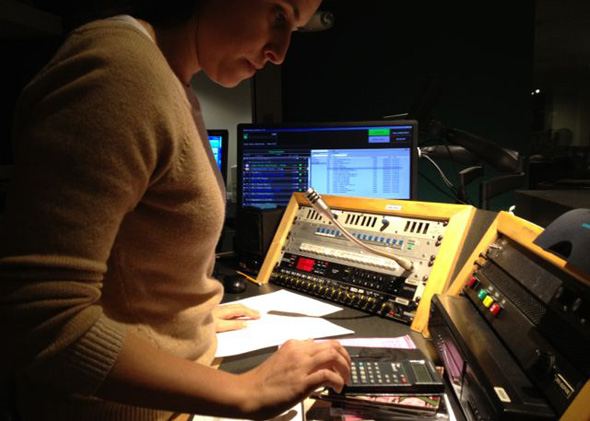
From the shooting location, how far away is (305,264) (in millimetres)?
1326

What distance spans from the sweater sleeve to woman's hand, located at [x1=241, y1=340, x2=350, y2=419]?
7.6 inches

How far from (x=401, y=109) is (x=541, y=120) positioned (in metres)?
1.25

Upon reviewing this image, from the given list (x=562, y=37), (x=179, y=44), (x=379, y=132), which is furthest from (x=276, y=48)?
(x=562, y=37)

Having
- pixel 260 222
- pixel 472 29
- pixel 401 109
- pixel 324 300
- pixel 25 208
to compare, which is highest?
pixel 472 29

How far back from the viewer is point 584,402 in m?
0.49

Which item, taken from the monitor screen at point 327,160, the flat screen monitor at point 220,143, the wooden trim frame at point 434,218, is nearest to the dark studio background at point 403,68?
the flat screen monitor at point 220,143

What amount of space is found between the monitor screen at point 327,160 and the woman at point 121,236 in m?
1.02

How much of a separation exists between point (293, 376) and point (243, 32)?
0.51m

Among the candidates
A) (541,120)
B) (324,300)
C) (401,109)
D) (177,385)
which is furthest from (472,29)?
(177,385)

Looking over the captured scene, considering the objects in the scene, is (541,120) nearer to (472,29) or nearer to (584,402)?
(472,29)

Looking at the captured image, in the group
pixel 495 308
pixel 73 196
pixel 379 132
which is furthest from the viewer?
pixel 379 132

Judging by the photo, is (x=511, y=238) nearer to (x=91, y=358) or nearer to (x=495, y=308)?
(x=495, y=308)

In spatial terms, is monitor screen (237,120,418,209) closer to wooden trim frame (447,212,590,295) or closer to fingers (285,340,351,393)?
wooden trim frame (447,212,590,295)

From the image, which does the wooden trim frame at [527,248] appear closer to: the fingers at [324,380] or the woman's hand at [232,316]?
the fingers at [324,380]
